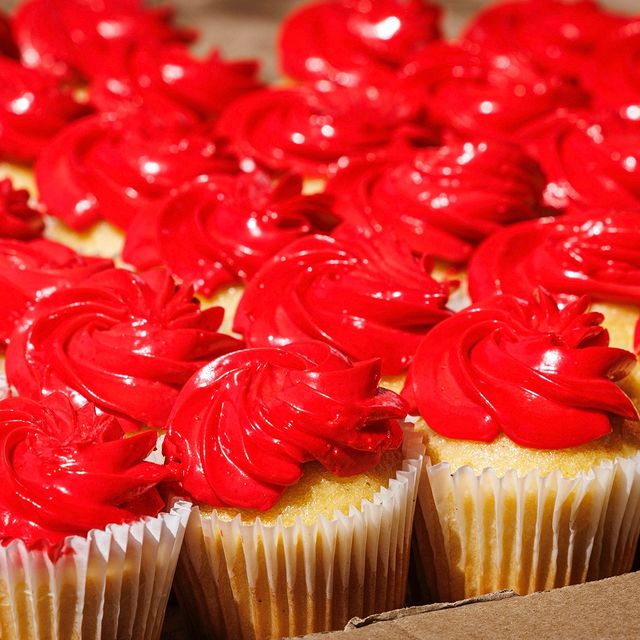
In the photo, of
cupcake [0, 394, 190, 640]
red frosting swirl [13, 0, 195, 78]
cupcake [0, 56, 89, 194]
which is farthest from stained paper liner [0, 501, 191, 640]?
red frosting swirl [13, 0, 195, 78]

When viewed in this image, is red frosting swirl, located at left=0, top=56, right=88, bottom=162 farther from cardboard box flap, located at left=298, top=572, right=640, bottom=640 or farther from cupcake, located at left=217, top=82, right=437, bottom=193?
cardboard box flap, located at left=298, top=572, right=640, bottom=640

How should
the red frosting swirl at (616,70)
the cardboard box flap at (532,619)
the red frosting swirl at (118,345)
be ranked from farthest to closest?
the red frosting swirl at (616,70) < the red frosting swirl at (118,345) < the cardboard box flap at (532,619)

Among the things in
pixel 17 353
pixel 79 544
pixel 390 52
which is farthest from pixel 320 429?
pixel 390 52

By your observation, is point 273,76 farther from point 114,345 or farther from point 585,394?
point 585,394

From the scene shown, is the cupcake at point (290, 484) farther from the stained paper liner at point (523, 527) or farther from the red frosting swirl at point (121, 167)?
the red frosting swirl at point (121, 167)

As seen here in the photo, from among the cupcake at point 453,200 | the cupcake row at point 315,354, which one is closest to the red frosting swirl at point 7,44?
the cupcake row at point 315,354

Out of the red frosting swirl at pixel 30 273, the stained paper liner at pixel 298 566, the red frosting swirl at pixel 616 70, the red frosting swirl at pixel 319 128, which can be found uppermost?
the red frosting swirl at pixel 616 70
